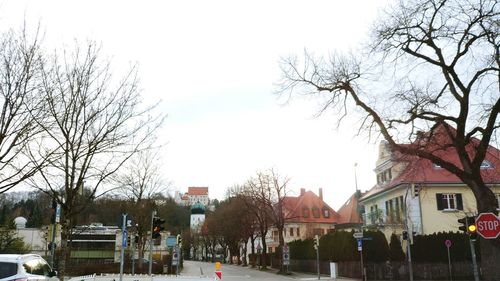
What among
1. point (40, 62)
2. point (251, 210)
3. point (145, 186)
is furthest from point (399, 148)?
point (251, 210)

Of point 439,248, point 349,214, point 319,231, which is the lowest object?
point 439,248

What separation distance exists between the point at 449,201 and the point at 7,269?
43829 millimetres

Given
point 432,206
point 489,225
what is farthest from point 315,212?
point 489,225

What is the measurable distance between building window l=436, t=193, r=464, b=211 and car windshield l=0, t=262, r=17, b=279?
42.8 metres

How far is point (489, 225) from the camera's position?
17.2 metres

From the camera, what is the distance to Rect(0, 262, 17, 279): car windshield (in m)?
10.6

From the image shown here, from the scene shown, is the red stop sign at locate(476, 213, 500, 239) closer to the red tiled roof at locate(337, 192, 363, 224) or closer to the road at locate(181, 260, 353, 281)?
the road at locate(181, 260, 353, 281)

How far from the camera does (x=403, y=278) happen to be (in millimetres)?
37062

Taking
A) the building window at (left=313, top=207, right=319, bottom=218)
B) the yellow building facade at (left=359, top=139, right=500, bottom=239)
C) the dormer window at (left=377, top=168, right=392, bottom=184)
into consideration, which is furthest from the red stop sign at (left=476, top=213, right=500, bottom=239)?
the building window at (left=313, top=207, right=319, bottom=218)

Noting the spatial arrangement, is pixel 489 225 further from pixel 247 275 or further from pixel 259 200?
pixel 259 200

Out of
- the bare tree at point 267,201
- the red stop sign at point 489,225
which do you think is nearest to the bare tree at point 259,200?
the bare tree at point 267,201

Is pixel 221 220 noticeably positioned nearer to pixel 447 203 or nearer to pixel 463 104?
pixel 447 203

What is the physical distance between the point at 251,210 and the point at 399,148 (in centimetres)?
4321

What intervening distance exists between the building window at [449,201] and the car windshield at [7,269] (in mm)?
42789
